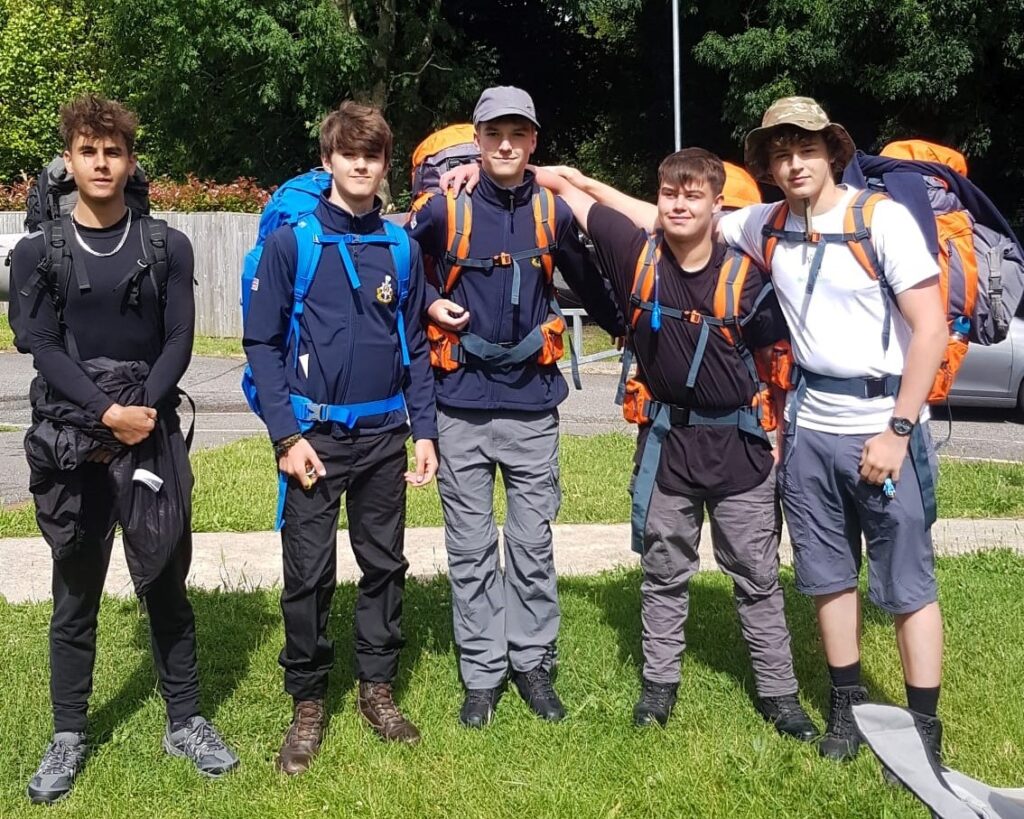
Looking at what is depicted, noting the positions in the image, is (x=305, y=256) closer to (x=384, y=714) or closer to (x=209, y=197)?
(x=384, y=714)

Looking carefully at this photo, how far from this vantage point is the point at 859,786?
350 centimetres

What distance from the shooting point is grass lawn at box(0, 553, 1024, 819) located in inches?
138

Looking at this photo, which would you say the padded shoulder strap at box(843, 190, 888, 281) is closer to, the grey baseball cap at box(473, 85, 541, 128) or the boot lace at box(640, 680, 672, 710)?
the grey baseball cap at box(473, 85, 541, 128)

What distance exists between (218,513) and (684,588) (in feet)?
13.1

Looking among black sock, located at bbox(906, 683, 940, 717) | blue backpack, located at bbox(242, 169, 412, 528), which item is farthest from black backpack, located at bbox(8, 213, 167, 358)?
black sock, located at bbox(906, 683, 940, 717)

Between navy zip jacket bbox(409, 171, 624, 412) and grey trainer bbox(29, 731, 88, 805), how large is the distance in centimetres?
173

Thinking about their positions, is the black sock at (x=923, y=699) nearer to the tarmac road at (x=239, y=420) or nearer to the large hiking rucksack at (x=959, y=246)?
the large hiking rucksack at (x=959, y=246)

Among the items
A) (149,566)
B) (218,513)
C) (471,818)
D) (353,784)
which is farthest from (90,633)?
(218,513)

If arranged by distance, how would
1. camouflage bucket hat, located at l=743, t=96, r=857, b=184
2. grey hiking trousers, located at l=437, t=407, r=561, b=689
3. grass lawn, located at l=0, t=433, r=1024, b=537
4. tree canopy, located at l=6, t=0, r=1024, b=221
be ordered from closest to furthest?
1. camouflage bucket hat, located at l=743, t=96, r=857, b=184
2. grey hiking trousers, located at l=437, t=407, r=561, b=689
3. grass lawn, located at l=0, t=433, r=1024, b=537
4. tree canopy, located at l=6, t=0, r=1024, b=221

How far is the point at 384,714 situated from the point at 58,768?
3.63 feet

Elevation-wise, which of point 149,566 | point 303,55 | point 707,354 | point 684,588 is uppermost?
point 303,55

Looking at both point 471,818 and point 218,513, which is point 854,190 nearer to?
point 471,818

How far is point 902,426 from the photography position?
11.0 feet

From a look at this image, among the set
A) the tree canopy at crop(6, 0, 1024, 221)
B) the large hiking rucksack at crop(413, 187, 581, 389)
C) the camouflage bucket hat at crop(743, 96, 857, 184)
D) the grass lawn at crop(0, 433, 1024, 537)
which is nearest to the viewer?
the camouflage bucket hat at crop(743, 96, 857, 184)
